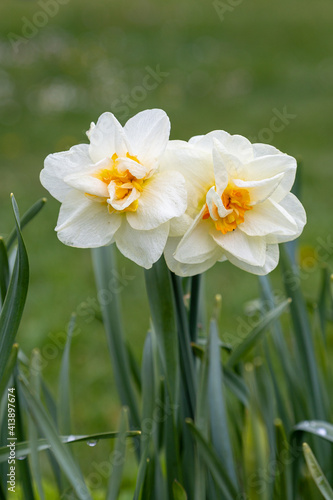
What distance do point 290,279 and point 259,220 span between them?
1.32 feet

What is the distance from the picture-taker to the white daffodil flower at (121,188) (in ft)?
2.47

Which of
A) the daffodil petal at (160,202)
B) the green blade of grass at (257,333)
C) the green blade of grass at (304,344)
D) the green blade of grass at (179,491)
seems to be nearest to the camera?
the daffodil petal at (160,202)

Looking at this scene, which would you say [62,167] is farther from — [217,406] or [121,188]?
[217,406]

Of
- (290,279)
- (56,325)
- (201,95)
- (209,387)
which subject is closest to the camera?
(209,387)

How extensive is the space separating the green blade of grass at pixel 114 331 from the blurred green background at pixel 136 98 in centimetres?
98

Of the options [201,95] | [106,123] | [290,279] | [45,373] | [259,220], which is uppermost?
[106,123]


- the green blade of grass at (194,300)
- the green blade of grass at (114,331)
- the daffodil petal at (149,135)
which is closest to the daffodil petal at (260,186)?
the daffodil petal at (149,135)

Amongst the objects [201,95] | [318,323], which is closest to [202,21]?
[201,95]

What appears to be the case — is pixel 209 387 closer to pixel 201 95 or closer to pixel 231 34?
pixel 201 95

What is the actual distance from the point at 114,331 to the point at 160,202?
48cm

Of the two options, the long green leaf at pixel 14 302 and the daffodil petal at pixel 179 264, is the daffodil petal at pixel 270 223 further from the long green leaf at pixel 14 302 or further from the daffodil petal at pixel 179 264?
the long green leaf at pixel 14 302

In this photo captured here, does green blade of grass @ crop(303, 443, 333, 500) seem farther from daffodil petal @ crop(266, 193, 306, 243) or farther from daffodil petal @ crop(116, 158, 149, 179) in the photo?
daffodil petal @ crop(116, 158, 149, 179)

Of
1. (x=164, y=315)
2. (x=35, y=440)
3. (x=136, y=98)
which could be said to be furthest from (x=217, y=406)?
(x=136, y=98)

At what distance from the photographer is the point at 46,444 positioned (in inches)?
35.5
